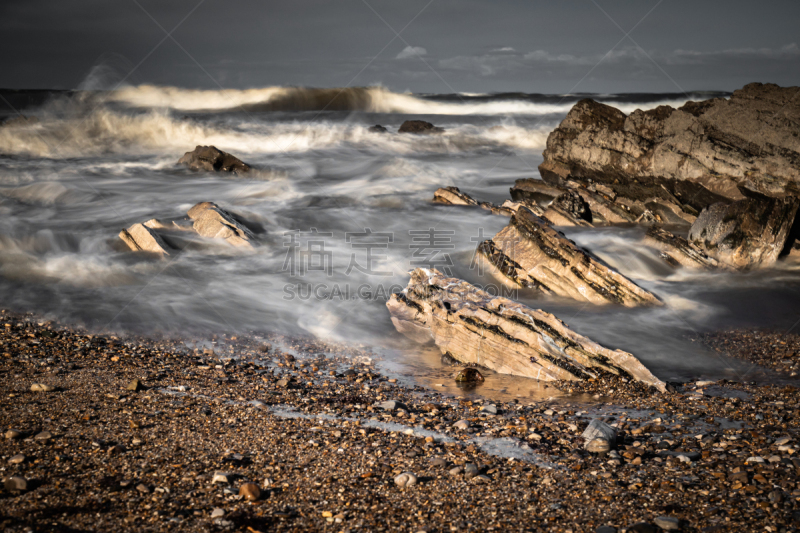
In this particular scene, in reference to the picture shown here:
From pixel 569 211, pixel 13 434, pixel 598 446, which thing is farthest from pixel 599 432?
pixel 569 211

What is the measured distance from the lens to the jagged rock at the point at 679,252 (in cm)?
898

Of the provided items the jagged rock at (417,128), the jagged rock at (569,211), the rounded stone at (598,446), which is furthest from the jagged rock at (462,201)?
the jagged rock at (417,128)

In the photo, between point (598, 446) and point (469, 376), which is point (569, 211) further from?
point (598, 446)

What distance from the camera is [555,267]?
7.75 m

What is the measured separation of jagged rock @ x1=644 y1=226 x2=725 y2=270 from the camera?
29.5 feet

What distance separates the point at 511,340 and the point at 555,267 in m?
2.52

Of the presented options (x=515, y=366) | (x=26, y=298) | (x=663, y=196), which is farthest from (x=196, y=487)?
(x=663, y=196)

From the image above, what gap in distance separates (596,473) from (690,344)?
11.7 ft

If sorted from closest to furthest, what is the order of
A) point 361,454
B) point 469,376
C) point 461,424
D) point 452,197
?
point 361,454 < point 461,424 < point 469,376 < point 452,197

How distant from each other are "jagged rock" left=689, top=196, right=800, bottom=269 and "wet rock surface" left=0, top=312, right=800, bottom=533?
4723mm

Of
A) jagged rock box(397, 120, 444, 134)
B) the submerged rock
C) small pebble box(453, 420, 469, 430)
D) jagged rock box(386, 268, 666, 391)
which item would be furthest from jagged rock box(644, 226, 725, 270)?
jagged rock box(397, 120, 444, 134)

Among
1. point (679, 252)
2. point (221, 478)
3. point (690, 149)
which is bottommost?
point (221, 478)

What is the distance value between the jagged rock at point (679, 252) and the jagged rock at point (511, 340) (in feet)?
14.9

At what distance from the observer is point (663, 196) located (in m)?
12.2
